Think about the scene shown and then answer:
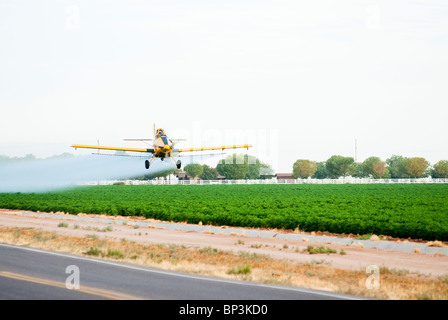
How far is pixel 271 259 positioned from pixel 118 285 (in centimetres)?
752

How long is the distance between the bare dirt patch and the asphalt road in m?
1.31

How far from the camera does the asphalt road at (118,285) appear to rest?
11.7 metres

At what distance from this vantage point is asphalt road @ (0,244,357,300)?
459 inches

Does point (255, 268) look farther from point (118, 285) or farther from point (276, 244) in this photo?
point (276, 244)

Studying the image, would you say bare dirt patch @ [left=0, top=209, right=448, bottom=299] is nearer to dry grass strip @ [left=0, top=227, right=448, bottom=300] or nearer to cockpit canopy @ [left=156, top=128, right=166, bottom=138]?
dry grass strip @ [left=0, top=227, right=448, bottom=300]

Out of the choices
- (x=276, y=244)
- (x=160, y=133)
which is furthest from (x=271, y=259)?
(x=160, y=133)

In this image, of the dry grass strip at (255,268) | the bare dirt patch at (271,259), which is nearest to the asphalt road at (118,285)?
the dry grass strip at (255,268)

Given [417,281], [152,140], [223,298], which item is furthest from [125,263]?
[152,140]

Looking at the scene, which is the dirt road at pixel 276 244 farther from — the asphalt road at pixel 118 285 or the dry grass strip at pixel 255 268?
the asphalt road at pixel 118 285

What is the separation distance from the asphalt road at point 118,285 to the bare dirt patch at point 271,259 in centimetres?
131

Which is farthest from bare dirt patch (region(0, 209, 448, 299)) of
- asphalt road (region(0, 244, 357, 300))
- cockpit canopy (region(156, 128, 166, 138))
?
cockpit canopy (region(156, 128, 166, 138))

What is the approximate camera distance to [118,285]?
41.7 feet
